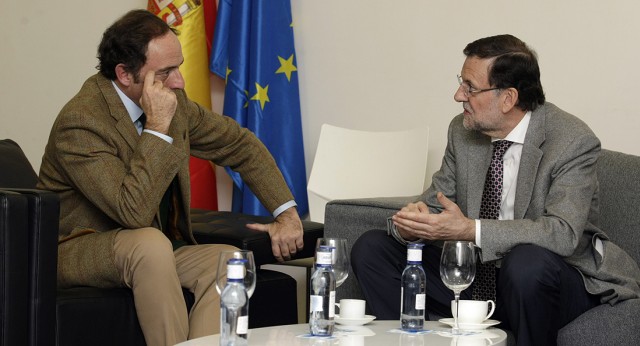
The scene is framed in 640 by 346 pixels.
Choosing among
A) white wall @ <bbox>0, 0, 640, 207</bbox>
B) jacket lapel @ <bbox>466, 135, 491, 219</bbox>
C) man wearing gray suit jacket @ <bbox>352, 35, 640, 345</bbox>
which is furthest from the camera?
white wall @ <bbox>0, 0, 640, 207</bbox>

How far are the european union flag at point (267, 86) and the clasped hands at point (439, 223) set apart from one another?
167cm

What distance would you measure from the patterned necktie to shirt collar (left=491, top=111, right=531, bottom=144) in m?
0.02

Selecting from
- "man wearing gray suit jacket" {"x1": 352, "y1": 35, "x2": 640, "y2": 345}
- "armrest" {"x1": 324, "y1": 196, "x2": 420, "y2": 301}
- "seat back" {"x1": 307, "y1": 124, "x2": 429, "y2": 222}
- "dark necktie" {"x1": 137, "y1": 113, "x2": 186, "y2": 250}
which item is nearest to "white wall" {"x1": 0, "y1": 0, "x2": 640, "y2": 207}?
"seat back" {"x1": 307, "y1": 124, "x2": 429, "y2": 222}

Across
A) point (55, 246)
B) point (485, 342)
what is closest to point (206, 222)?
point (55, 246)

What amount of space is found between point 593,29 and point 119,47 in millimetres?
1902

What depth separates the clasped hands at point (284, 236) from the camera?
3021 millimetres

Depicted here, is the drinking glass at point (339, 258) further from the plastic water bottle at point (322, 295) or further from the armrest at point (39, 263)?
the armrest at point (39, 263)

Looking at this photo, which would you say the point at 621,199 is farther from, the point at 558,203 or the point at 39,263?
the point at 39,263

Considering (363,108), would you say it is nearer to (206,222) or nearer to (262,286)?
(206,222)

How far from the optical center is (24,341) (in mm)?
2367

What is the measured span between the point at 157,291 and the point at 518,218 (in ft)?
3.68

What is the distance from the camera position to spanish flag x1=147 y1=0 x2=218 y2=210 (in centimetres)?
459

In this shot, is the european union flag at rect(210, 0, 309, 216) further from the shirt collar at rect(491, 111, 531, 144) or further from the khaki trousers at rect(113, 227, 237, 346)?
the khaki trousers at rect(113, 227, 237, 346)

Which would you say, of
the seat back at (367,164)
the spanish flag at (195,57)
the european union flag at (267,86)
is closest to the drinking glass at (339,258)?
the seat back at (367,164)
